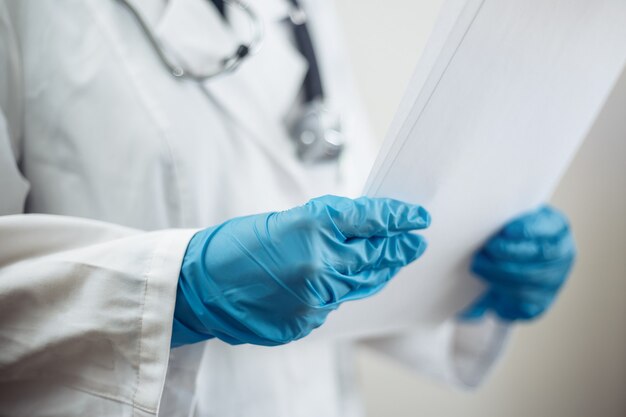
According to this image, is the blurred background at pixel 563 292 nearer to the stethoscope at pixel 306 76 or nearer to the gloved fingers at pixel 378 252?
the stethoscope at pixel 306 76

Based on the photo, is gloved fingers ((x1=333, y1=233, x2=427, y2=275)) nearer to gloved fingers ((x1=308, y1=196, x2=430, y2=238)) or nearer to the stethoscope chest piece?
gloved fingers ((x1=308, y1=196, x2=430, y2=238))

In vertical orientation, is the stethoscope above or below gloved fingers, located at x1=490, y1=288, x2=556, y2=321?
above

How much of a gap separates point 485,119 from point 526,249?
0.87 feet

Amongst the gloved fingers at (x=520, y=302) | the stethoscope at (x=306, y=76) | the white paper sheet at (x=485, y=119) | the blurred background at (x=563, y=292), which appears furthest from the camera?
the blurred background at (x=563, y=292)

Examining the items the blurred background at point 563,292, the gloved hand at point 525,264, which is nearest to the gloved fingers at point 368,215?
the gloved hand at point 525,264

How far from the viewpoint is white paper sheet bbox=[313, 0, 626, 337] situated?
0.44 meters

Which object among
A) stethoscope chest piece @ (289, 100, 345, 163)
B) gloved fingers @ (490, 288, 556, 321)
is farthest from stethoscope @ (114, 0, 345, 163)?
gloved fingers @ (490, 288, 556, 321)

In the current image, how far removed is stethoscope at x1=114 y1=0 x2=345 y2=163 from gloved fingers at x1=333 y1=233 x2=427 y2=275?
22 cm

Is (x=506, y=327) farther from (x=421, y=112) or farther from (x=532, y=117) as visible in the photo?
(x=421, y=112)

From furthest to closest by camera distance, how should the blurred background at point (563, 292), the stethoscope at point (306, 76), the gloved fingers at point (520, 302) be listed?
the blurred background at point (563, 292) < the gloved fingers at point (520, 302) < the stethoscope at point (306, 76)

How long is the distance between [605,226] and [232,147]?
0.98m

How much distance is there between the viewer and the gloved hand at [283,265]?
0.44 metres

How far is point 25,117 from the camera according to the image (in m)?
0.60

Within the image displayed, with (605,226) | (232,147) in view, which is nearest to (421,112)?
(232,147)
